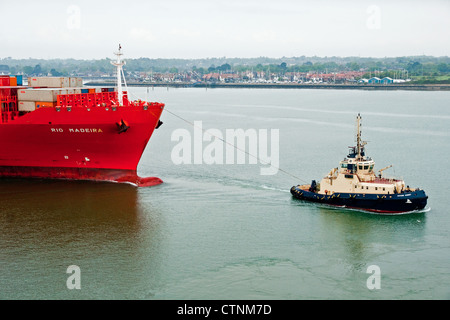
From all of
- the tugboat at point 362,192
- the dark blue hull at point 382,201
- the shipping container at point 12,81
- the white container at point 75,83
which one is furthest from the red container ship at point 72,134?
the dark blue hull at point 382,201

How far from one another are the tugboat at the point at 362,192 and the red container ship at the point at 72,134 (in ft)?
26.0

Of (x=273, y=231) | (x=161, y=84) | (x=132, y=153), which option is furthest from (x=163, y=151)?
(x=161, y=84)

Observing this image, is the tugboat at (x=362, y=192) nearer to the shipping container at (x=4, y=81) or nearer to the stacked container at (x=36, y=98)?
the stacked container at (x=36, y=98)

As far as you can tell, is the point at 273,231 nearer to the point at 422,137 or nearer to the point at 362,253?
the point at 362,253

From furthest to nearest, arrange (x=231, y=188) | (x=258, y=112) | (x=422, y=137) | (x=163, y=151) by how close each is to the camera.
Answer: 1. (x=258, y=112)
2. (x=422, y=137)
3. (x=163, y=151)
4. (x=231, y=188)

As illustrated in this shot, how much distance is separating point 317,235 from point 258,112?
153ft

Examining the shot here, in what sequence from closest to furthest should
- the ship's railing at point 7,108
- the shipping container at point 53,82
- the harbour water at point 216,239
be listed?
the harbour water at point 216,239 → the ship's railing at point 7,108 → the shipping container at point 53,82

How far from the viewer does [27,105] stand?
2789 centimetres

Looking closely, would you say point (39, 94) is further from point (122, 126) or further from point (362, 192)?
point (362, 192)

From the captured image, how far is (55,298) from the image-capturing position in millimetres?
15062

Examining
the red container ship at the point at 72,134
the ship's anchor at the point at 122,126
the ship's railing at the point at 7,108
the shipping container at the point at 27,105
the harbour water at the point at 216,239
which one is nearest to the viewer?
the harbour water at the point at 216,239

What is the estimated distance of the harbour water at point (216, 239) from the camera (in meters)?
15.7

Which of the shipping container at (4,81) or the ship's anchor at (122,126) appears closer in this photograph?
the ship's anchor at (122,126)

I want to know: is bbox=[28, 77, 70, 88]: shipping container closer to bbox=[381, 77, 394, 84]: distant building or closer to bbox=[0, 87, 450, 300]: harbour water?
bbox=[0, 87, 450, 300]: harbour water
